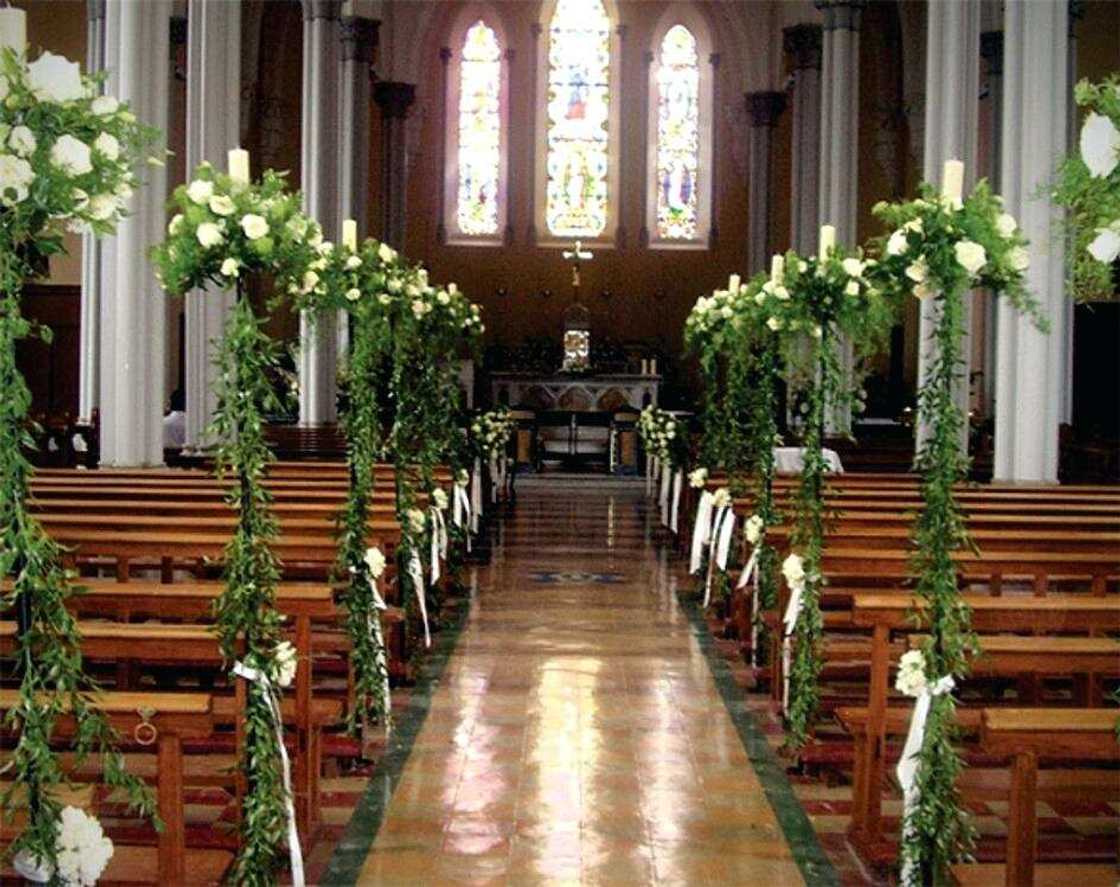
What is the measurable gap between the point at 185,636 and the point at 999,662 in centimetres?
307

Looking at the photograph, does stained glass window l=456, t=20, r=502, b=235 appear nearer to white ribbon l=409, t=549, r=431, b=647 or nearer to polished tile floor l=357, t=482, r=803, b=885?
polished tile floor l=357, t=482, r=803, b=885

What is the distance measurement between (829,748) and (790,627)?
0.88 meters

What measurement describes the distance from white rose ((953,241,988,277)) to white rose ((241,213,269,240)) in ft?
8.57

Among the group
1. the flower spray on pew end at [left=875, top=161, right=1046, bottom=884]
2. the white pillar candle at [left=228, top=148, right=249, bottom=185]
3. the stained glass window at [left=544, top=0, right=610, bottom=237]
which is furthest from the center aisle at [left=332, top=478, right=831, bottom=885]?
the stained glass window at [left=544, top=0, right=610, bottom=237]

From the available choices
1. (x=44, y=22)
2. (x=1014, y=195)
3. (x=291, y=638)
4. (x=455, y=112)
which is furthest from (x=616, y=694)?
(x=455, y=112)

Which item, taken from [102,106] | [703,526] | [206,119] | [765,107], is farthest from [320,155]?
[102,106]

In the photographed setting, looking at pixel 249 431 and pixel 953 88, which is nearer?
pixel 249 431

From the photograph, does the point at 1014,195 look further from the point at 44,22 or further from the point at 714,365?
the point at 44,22

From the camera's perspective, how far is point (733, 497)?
13711 mm

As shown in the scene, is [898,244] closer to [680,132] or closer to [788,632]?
[788,632]

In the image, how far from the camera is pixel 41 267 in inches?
199

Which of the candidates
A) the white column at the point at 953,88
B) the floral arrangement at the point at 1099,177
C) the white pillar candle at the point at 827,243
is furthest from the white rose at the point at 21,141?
the white column at the point at 953,88

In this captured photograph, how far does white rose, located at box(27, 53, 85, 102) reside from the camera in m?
4.77

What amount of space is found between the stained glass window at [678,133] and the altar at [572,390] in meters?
4.98
